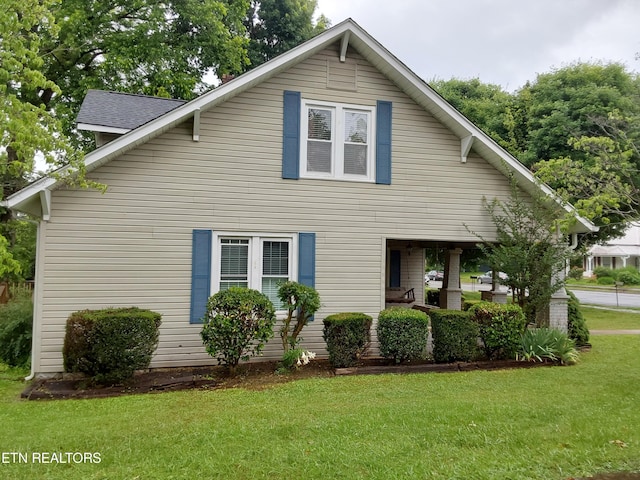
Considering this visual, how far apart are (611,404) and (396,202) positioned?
16.6 feet

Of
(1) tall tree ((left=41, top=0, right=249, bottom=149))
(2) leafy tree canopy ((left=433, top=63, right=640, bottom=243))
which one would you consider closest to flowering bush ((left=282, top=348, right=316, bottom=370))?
(2) leafy tree canopy ((left=433, top=63, right=640, bottom=243))

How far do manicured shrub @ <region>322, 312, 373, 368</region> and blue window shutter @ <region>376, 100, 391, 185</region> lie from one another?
3.09 meters

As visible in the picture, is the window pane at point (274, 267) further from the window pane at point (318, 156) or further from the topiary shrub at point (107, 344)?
the topiary shrub at point (107, 344)

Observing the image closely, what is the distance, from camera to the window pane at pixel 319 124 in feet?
28.4

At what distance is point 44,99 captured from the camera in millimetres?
16000

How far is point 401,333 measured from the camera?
7676 mm

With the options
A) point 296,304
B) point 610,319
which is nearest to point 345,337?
point 296,304

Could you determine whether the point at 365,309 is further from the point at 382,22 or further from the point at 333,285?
the point at 382,22

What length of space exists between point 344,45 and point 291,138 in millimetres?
2250

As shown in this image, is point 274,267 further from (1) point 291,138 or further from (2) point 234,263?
(1) point 291,138

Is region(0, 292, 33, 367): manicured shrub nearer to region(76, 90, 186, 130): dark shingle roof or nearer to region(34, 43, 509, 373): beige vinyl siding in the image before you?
region(34, 43, 509, 373): beige vinyl siding

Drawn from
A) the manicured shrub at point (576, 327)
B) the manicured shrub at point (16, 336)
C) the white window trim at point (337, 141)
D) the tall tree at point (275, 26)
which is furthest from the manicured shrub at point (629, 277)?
the manicured shrub at point (16, 336)

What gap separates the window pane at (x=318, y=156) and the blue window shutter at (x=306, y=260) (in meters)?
1.41

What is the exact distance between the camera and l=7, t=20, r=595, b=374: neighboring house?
24.0ft
